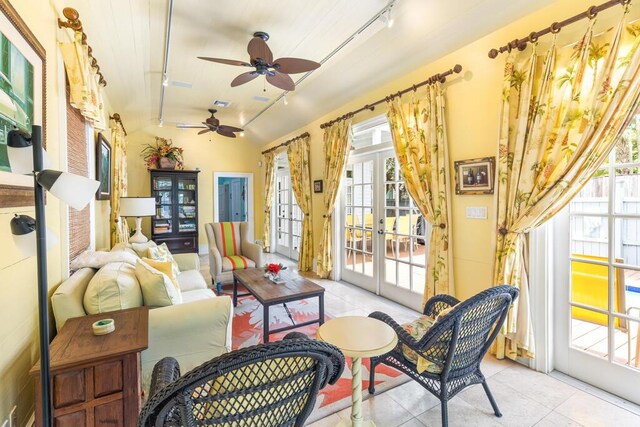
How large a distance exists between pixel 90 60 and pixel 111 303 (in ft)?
6.98

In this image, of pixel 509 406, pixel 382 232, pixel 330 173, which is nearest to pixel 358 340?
pixel 509 406

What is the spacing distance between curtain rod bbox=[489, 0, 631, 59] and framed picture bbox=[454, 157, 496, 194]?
87 centimetres

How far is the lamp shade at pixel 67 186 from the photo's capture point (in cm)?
101

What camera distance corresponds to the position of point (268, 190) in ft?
24.3

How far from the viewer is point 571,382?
2.25m

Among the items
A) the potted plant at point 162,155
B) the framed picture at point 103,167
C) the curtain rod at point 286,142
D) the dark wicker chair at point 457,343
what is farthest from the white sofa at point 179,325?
the potted plant at point 162,155

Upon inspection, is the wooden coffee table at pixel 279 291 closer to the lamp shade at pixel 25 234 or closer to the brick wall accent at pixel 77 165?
the brick wall accent at pixel 77 165

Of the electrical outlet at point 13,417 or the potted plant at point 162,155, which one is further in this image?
the potted plant at point 162,155

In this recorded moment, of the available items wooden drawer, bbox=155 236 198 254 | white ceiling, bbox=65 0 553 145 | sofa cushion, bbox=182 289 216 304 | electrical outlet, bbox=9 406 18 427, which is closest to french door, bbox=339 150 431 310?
white ceiling, bbox=65 0 553 145

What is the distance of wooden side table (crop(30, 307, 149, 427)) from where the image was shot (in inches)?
54.4

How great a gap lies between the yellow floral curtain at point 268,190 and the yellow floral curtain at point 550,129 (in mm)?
5390

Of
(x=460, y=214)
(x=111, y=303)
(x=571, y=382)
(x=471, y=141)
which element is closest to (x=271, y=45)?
(x=471, y=141)

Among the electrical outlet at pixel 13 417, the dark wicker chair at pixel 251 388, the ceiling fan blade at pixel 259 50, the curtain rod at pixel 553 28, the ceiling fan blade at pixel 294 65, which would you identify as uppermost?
the ceiling fan blade at pixel 259 50

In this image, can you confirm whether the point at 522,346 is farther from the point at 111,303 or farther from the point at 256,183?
the point at 256,183
